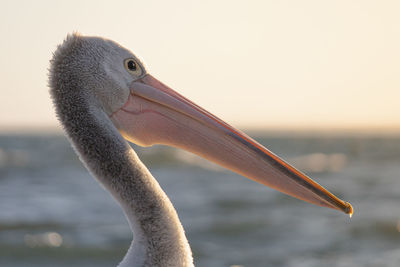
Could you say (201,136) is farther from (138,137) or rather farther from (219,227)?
(219,227)

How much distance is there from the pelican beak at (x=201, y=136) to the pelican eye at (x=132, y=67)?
6cm

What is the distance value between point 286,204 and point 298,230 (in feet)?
10.1

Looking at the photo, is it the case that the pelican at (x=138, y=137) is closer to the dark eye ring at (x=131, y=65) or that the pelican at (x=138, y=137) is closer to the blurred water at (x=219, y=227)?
the dark eye ring at (x=131, y=65)

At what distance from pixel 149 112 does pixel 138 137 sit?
0.51 feet

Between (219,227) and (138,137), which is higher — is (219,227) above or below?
above

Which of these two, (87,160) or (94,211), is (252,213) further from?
(87,160)

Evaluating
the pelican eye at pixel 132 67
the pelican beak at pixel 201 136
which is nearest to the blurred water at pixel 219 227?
the pelican beak at pixel 201 136

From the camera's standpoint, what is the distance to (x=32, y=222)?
1065 cm

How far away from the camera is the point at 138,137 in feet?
9.72

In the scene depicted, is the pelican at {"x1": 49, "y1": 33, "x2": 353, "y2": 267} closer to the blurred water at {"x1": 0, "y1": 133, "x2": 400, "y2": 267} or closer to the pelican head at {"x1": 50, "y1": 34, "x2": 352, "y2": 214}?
the pelican head at {"x1": 50, "y1": 34, "x2": 352, "y2": 214}

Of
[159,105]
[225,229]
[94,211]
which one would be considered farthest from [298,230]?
[159,105]

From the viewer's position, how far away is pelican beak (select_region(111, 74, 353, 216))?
2.81 meters

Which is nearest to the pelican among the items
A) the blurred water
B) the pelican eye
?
the pelican eye

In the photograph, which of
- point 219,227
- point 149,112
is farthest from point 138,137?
point 219,227
